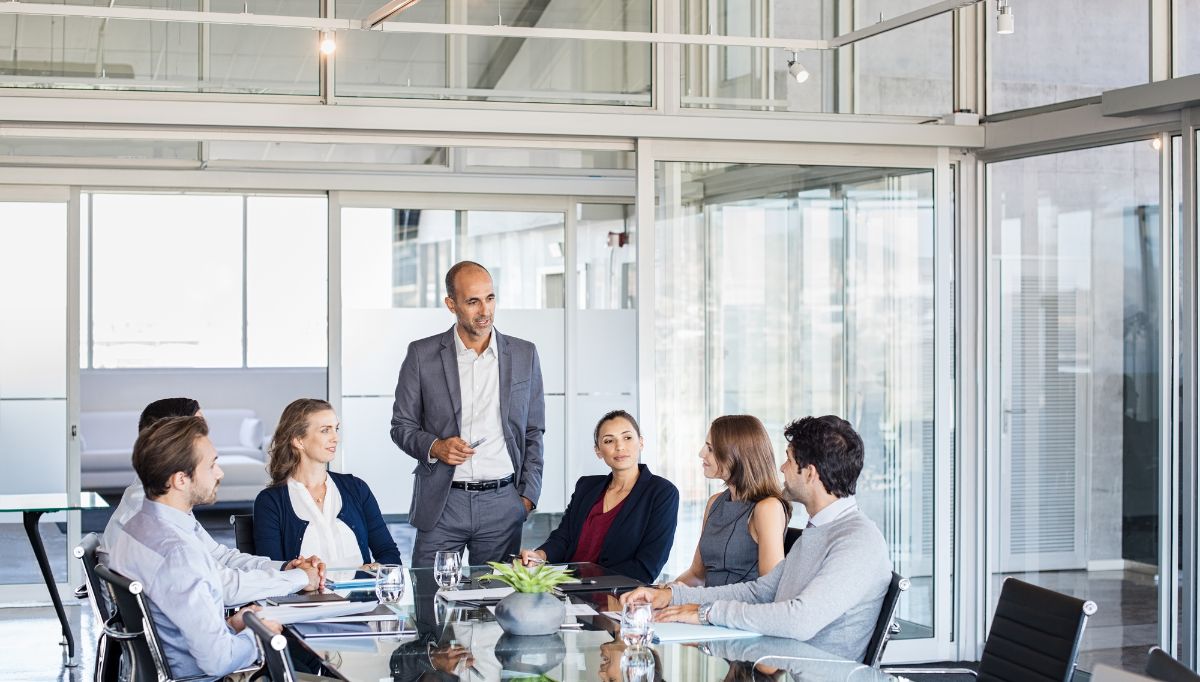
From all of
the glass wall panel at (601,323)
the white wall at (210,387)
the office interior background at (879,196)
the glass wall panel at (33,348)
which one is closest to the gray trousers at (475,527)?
the office interior background at (879,196)

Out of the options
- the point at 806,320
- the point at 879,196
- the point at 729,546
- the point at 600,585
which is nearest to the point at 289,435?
the point at 600,585

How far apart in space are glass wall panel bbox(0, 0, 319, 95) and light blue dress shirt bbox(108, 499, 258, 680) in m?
2.68

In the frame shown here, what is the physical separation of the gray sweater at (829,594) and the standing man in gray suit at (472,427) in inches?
53.2

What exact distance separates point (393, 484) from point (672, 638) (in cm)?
513

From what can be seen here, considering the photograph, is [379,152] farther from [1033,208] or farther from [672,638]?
[672,638]

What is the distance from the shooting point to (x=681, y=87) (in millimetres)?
6016

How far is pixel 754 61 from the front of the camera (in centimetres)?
612

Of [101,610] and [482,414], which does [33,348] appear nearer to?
[482,414]

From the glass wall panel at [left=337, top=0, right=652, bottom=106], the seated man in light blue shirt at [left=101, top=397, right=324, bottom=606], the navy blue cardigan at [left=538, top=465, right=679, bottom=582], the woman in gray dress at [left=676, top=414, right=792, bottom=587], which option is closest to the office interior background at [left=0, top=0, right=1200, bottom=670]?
the glass wall panel at [left=337, top=0, right=652, bottom=106]

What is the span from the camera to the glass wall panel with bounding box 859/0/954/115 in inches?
247

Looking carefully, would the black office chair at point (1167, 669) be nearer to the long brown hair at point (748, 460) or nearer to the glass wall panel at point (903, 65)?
the long brown hair at point (748, 460)

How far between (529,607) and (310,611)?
674 mm

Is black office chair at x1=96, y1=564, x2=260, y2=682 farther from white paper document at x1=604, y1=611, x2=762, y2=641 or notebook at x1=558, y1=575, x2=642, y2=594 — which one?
white paper document at x1=604, y1=611, x2=762, y2=641

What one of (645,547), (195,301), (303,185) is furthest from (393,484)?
(195,301)
